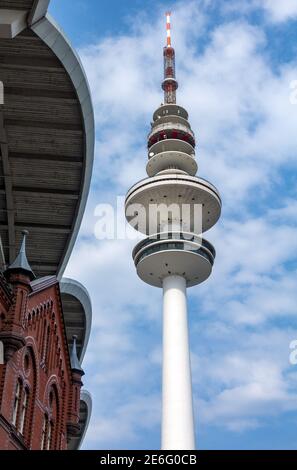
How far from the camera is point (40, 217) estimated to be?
1863 inches

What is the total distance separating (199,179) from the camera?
7112cm

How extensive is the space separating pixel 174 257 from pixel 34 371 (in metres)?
41.4

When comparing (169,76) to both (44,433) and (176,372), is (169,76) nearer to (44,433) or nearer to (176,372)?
(176,372)

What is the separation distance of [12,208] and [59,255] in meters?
6.89

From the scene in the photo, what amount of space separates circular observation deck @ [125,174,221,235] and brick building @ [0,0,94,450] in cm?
2114

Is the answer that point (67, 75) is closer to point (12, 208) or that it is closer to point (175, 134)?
point (12, 208)

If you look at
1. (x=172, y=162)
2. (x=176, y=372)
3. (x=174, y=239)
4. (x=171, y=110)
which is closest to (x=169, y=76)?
(x=171, y=110)

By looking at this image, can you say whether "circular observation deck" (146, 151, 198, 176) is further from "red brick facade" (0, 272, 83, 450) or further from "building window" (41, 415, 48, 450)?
"building window" (41, 415, 48, 450)

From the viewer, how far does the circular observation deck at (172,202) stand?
7044 cm

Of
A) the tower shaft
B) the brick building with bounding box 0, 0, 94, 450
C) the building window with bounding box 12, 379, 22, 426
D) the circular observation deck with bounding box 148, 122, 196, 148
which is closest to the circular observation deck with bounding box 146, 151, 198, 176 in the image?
the tower shaft

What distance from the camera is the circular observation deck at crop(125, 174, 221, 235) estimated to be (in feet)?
231

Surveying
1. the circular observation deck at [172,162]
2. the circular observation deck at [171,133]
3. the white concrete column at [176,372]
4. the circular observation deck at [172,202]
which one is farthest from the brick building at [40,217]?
the circular observation deck at [171,133]

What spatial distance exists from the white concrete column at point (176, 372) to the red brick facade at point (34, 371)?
26.9 m
